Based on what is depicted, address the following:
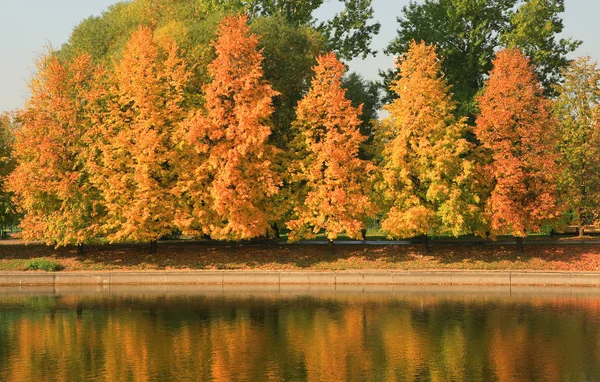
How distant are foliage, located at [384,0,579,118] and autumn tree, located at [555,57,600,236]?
7.95 meters

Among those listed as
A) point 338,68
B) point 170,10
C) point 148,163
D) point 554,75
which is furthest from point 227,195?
point 554,75

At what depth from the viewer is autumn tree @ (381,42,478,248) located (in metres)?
51.1

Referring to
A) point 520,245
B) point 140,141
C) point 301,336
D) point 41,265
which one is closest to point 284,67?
point 140,141

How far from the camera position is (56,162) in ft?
174

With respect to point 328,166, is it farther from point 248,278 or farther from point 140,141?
point 140,141

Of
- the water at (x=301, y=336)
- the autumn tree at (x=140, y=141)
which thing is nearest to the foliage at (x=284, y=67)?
the autumn tree at (x=140, y=141)

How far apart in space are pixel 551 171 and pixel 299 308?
22948 mm

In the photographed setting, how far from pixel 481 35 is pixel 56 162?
117 ft

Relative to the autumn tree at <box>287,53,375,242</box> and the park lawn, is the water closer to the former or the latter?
the park lawn

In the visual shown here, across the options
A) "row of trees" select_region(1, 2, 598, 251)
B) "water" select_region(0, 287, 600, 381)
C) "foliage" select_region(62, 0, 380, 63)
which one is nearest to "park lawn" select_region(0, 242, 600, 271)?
"row of trees" select_region(1, 2, 598, 251)

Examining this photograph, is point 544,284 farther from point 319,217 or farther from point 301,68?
point 301,68

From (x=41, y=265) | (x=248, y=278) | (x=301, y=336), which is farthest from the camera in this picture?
(x=41, y=265)

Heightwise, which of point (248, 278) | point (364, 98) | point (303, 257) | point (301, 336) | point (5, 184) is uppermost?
point (364, 98)

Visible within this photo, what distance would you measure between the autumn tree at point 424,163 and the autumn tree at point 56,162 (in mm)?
19295
